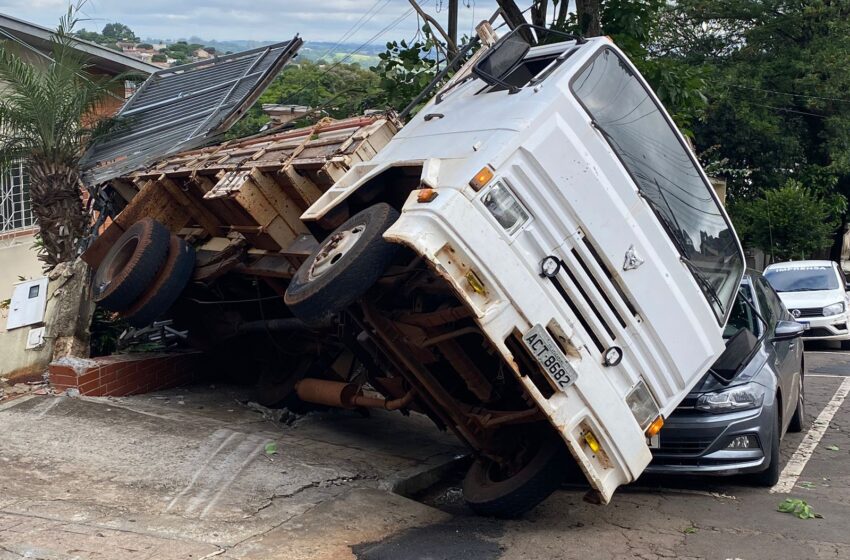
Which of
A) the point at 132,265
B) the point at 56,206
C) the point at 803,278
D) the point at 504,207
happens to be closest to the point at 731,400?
the point at 504,207

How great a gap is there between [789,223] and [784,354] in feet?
62.9

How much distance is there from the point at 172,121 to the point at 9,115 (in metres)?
1.87

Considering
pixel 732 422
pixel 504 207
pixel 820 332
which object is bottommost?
pixel 820 332

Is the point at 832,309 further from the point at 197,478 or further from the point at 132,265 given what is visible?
the point at 197,478

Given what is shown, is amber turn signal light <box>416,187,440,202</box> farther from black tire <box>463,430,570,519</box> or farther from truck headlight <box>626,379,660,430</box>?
black tire <box>463,430,570,519</box>

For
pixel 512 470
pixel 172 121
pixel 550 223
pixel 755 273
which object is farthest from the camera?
pixel 172 121

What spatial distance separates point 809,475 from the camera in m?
7.60

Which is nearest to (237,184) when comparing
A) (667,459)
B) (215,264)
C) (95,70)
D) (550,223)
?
(215,264)

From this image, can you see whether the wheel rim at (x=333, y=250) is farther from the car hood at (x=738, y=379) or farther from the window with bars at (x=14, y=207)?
the window with bars at (x=14, y=207)

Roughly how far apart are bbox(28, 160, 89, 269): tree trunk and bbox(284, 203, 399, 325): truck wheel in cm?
485

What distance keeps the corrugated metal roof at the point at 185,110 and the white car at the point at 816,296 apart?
30.5 feet

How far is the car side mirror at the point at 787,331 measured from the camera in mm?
7613

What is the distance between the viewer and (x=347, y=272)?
18.4 ft

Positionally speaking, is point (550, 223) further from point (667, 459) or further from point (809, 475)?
point (809, 475)
